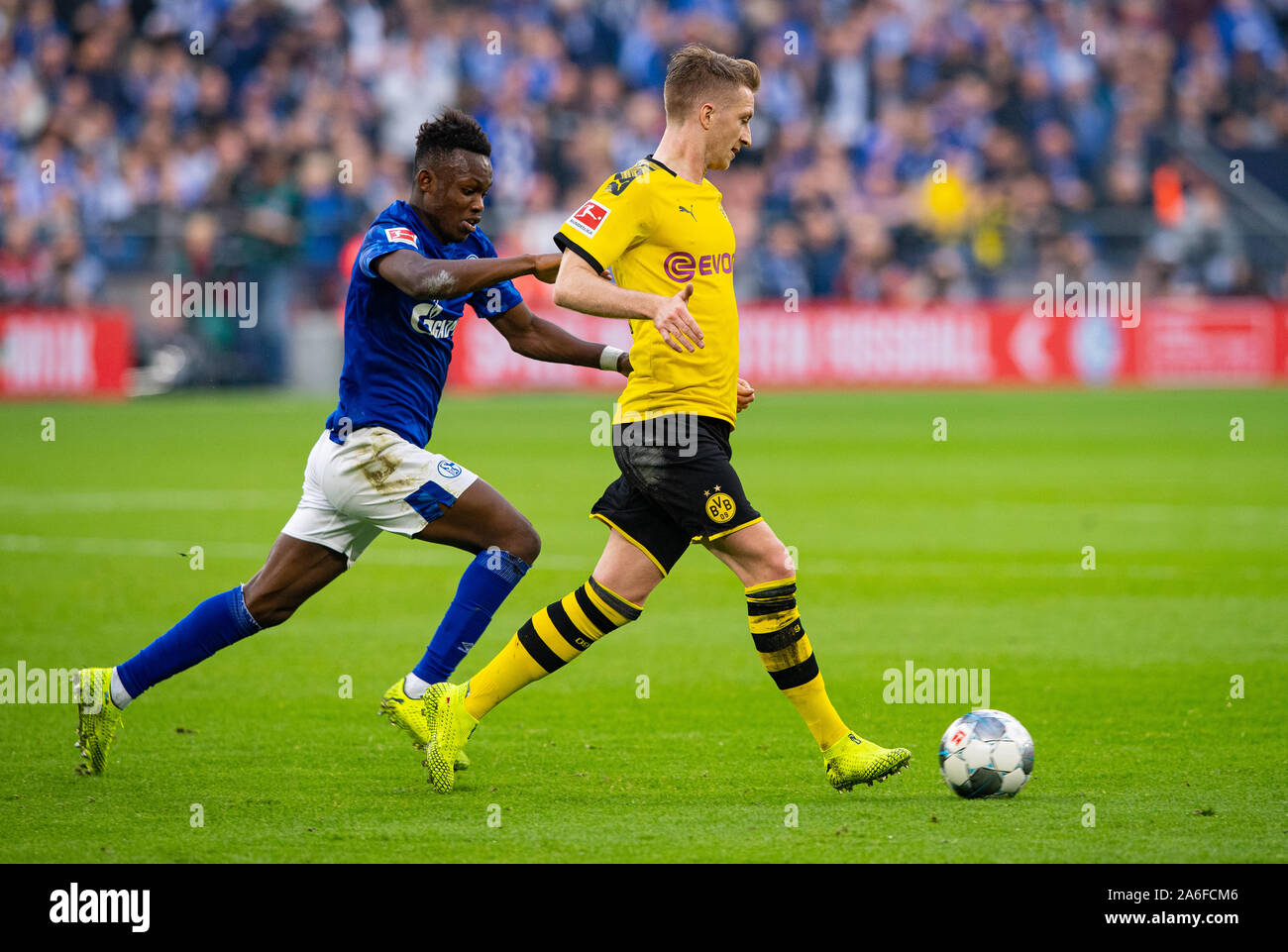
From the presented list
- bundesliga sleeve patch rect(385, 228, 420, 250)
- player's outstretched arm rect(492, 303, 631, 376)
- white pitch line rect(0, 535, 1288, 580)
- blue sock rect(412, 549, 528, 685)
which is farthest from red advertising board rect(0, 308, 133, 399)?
bundesliga sleeve patch rect(385, 228, 420, 250)

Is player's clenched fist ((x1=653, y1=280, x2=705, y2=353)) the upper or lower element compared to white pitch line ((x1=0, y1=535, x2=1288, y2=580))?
upper

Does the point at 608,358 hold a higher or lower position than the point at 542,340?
lower

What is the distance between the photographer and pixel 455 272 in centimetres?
576

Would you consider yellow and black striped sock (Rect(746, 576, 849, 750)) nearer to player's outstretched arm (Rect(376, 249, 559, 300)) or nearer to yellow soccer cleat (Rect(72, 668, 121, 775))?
player's outstretched arm (Rect(376, 249, 559, 300))

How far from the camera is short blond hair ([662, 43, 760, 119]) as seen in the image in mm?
5922

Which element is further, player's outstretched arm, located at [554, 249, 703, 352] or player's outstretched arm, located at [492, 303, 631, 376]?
player's outstretched arm, located at [492, 303, 631, 376]

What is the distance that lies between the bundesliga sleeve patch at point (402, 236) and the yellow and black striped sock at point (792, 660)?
164 cm

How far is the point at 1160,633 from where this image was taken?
9273 mm

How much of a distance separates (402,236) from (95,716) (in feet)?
6.51

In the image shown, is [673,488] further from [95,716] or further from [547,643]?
[95,716]

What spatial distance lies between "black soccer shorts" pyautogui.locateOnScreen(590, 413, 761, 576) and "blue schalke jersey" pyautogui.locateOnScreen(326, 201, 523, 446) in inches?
28.6

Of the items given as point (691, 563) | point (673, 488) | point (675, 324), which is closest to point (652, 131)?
point (691, 563)

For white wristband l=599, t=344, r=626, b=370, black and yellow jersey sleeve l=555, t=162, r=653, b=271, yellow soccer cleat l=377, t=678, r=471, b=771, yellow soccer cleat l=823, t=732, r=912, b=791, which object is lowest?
yellow soccer cleat l=823, t=732, r=912, b=791
